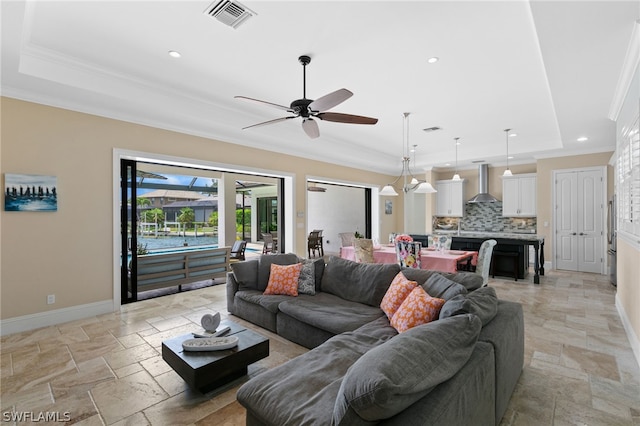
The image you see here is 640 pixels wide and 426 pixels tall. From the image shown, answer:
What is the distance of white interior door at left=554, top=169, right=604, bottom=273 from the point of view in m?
6.55

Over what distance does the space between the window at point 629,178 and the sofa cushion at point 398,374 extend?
115 inches

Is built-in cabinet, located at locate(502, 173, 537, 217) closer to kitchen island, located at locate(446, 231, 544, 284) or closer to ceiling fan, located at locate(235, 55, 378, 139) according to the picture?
kitchen island, located at locate(446, 231, 544, 284)

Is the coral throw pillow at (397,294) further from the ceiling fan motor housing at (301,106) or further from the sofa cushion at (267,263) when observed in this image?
the ceiling fan motor housing at (301,106)

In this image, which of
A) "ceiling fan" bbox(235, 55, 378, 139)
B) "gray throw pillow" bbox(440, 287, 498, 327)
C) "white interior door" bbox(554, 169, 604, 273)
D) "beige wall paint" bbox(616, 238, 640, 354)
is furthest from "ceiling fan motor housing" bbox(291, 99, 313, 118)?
"white interior door" bbox(554, 169, 604, 273)

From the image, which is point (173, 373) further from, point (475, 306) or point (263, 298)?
point (475, 306)

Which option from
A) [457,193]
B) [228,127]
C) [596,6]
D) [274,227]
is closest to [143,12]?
[228,127]

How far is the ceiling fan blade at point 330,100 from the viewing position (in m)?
2.61

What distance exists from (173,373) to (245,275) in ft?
5.03

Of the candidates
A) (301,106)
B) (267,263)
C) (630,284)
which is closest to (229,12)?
(301,106)

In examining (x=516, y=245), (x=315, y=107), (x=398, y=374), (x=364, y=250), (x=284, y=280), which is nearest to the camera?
(x=398, y=374)

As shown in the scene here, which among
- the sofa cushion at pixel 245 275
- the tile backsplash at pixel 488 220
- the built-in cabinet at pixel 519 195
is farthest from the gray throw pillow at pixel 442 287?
the tile backsplash at pixel 488 220

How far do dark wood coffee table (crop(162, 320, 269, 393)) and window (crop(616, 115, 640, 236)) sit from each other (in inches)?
148

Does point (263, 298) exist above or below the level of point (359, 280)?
below

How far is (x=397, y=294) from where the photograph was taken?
2.77 metres
